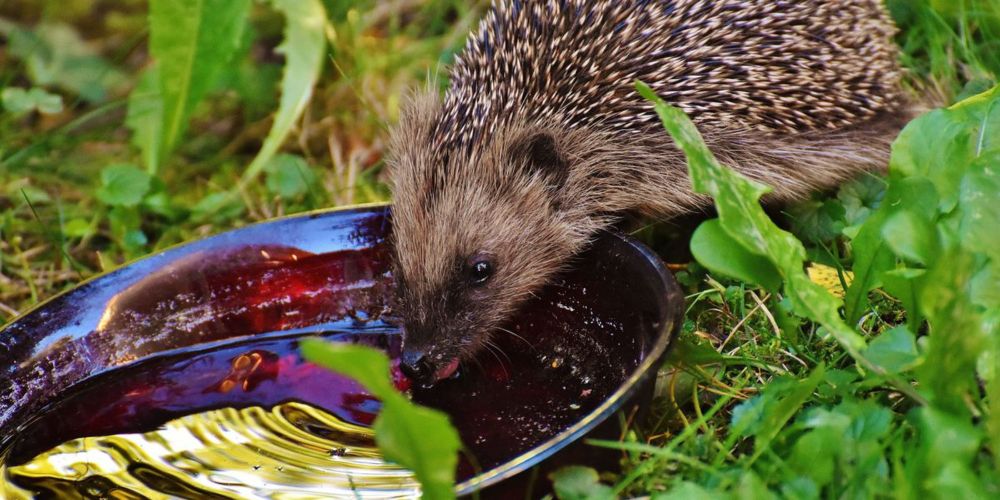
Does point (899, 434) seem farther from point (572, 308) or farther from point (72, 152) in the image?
point (72, 152)

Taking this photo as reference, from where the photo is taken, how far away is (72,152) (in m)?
3.88

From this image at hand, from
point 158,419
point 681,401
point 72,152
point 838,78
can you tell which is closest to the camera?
point 681,401

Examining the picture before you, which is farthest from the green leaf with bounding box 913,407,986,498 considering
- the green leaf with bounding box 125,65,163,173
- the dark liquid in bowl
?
the green leaf with bounding box 125,65,163,173

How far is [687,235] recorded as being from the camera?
2.90 meters

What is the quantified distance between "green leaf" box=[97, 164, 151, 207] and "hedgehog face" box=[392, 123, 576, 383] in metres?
1.02

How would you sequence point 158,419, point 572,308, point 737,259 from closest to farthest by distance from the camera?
point 737,259 → point 158,419 → point 572,308

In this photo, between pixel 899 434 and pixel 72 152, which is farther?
pixel 72 152

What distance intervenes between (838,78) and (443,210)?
115 cm

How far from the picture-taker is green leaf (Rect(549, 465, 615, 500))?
1763 millimetres

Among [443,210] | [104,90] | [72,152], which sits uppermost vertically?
[104,90]

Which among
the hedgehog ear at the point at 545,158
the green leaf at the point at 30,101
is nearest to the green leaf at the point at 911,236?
the hedgehog ear at the point at 545,158

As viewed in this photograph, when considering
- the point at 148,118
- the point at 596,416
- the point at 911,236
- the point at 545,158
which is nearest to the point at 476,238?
the point at 545,158

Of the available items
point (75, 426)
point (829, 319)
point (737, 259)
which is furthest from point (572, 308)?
point (75, 426)

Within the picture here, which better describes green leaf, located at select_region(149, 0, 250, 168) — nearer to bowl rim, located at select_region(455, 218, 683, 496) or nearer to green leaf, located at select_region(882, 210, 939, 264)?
bowl rim, located at select_region(455, 218, 683, 496)
